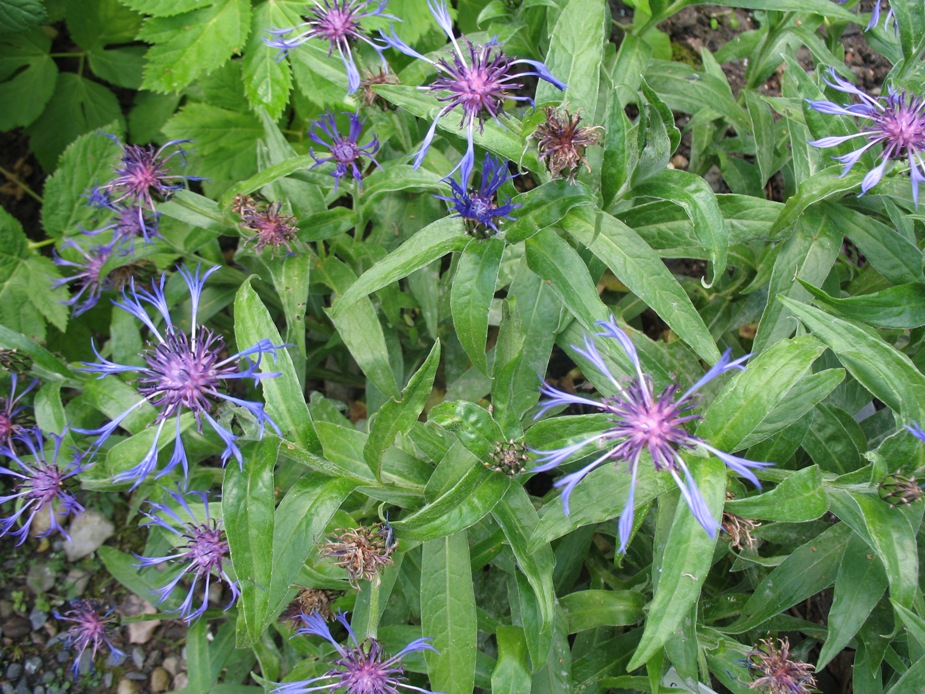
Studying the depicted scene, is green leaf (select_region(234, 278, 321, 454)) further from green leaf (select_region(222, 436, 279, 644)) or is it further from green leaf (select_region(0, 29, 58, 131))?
green leaf (select_region(0, 29, 58, 131))

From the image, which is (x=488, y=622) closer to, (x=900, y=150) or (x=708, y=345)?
(x=708, y=345)

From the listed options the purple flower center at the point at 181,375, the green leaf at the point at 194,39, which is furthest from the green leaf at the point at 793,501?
the green leaf at the point at 194,39

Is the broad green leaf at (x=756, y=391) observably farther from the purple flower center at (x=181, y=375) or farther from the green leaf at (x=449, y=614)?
the purple flower center at (x=181, y=375)

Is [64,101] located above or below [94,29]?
below

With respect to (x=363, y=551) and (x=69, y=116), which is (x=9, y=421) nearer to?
(x=363, y=551)

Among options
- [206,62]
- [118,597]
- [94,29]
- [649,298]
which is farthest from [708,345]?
[94,29]
